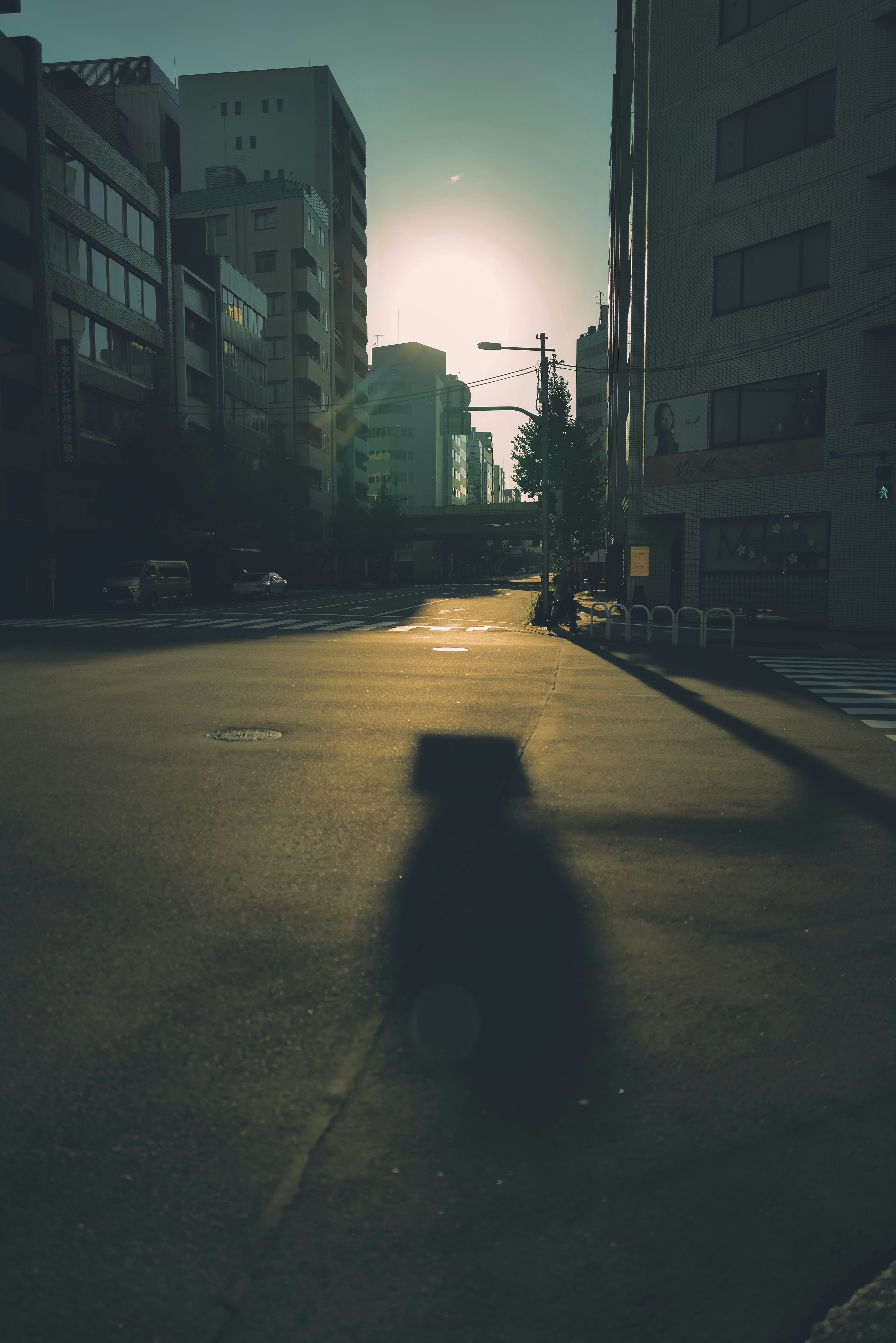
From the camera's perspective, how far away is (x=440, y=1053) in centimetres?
309

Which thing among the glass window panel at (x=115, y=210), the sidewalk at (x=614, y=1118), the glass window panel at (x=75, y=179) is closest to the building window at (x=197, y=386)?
the glass window panel at (x=115, y=210)

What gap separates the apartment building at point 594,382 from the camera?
370 ft

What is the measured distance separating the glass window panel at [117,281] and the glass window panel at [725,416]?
3033cm

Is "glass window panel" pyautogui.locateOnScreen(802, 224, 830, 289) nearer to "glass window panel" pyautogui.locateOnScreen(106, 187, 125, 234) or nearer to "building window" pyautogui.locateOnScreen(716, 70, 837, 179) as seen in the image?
"building window" pyautogui.locateOnScreen(716, 70, 837, 179)

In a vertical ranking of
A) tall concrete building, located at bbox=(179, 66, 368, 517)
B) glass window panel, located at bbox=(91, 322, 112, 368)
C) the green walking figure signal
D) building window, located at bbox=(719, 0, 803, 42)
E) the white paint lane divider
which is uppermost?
tall concrete building, located at bbox=(179, 66, 368, 517)

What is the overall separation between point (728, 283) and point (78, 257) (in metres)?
28.7

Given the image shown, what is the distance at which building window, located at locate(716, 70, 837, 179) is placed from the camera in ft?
88.1

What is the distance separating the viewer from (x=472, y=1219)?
7.51ft

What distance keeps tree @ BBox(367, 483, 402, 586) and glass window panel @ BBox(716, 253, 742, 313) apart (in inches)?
2258

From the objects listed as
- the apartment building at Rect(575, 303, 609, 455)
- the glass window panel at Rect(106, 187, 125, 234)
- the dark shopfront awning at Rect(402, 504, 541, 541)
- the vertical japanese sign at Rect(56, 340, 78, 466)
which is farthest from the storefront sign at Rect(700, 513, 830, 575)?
the apartment building at Rect(575, 303, 609, 455)

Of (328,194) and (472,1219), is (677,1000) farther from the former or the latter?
(328,194)

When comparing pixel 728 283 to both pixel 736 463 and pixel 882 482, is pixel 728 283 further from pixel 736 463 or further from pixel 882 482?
pixel 882 482

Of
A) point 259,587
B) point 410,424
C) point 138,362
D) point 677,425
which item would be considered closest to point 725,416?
point 677,425

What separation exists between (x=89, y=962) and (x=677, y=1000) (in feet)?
7.23
